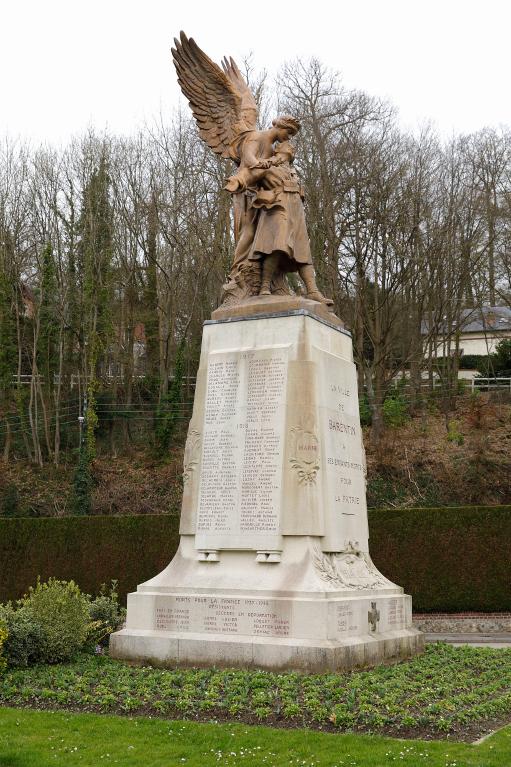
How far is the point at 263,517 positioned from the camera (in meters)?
11.5

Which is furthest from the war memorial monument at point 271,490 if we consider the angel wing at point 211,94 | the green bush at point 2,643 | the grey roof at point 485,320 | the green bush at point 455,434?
the grey roof at point 485,320

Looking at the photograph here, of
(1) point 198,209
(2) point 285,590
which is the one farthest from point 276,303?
(1) point 198,209

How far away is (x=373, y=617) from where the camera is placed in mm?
11570

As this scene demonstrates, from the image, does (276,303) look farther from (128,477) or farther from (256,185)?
(128,477)

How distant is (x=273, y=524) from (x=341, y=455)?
4.79 ft

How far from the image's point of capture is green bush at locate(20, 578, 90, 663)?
11195mm

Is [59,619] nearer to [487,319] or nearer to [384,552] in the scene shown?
[384,552]

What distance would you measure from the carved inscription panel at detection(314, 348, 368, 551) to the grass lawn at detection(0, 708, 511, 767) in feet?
13.2

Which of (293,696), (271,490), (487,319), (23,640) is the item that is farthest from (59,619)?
(487,319)

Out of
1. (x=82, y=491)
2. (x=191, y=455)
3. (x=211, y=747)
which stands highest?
(x=191, y=455)

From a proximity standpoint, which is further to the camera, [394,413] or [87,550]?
[394,413]

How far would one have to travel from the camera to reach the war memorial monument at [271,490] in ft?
35.6

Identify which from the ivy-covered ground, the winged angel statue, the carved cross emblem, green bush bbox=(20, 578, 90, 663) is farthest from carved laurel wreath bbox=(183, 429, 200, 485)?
the carved cross emblem

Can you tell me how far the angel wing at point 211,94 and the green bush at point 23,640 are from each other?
7.15 m
